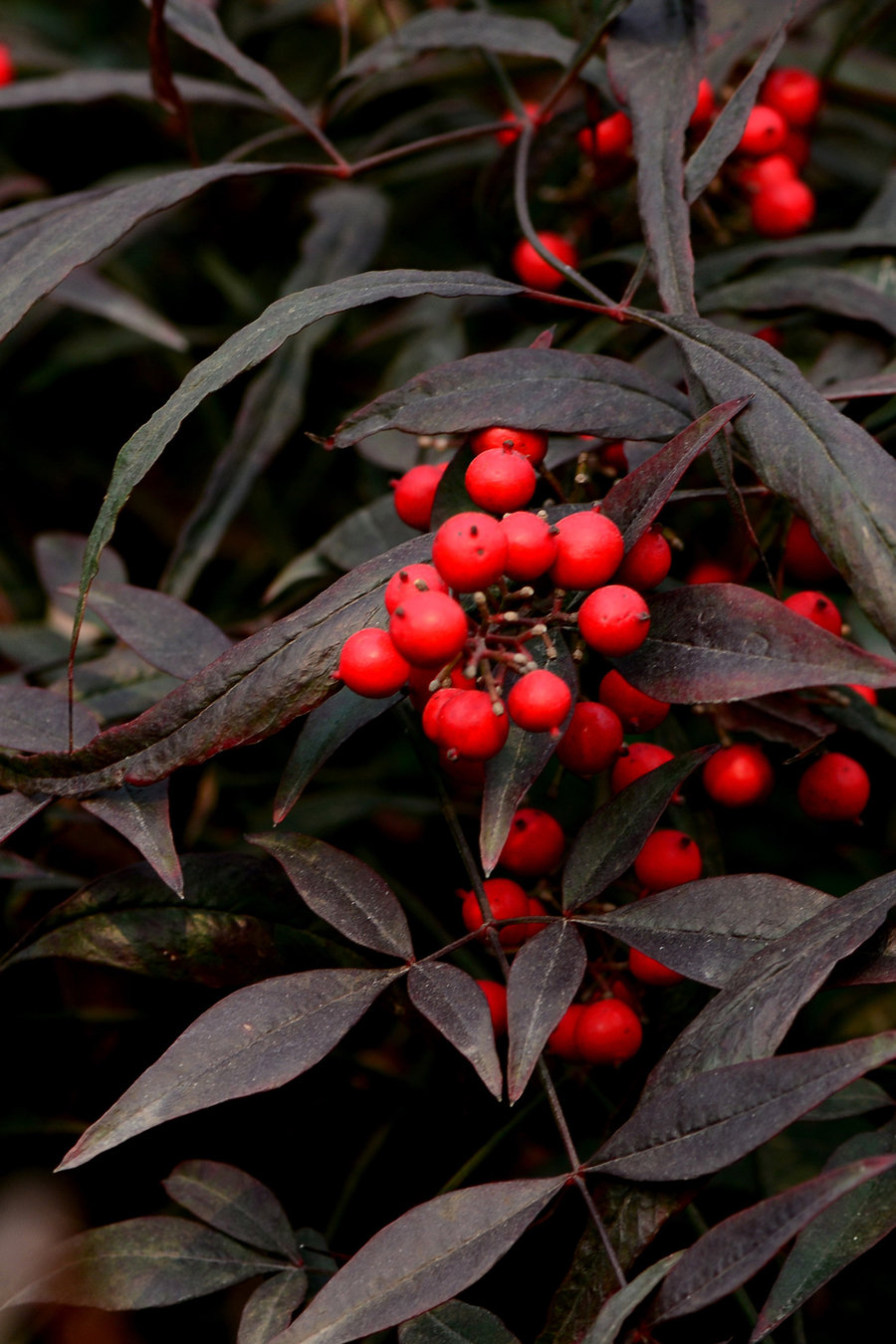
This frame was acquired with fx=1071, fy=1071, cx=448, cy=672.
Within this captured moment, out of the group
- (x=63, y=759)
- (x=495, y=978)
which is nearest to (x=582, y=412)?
(x=63, y=759)

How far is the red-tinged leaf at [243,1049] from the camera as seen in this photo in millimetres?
495

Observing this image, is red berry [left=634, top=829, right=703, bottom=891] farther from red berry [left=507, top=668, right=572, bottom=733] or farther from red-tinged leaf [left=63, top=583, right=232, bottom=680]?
red-tinged leaf [left=63, top=583, right=232, bottom=680]

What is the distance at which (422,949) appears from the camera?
37.5 inches

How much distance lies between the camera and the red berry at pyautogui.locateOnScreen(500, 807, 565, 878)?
25.9 inches

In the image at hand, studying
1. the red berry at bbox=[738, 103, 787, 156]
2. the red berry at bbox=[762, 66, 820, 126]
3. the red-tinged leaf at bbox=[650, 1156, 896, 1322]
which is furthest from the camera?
the red berry at bbox=[762, 66, 820, 126]

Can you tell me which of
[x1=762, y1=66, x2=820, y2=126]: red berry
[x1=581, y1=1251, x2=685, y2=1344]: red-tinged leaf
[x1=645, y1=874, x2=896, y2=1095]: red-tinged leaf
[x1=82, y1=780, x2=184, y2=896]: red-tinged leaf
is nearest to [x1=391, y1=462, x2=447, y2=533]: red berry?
[x1=82, y1=780, x2=184, y2=896]: red-tinged leaf

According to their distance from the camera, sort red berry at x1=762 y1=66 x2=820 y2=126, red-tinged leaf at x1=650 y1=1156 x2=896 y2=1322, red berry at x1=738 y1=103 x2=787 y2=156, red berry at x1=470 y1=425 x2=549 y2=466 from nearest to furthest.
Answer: red-tinged leaf at x1=650 y1=1156 x2=896 y2=1322
red berry at x1=470 y1=425 x2=549 y2=466
red berry at x1=738 y1=103 x2=787 y2=156
red berry at x1=762 y1=66 x2=820 y2=126

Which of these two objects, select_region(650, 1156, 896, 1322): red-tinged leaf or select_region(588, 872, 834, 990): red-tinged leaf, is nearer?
select_region(650, 1156, 896, 1322): red-tinged leaf

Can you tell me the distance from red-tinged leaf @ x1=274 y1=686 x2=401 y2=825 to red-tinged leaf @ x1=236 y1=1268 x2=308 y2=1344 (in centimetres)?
27

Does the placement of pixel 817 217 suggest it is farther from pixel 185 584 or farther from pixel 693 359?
pixel 185 584

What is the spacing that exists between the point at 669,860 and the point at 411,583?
0.81ft

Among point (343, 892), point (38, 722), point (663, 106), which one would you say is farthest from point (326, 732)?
point (663, 106)

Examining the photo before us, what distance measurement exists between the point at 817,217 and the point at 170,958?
94cm

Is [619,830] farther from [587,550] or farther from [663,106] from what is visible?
A: [663,106]
